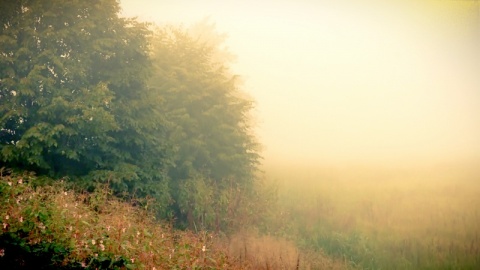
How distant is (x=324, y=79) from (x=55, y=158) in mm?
69284

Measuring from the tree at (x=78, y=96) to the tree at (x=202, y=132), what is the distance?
1696 mm

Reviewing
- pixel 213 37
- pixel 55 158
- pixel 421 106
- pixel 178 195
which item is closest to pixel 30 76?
pixel 55 158

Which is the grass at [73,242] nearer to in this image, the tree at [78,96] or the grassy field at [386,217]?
the tree at [78,96]

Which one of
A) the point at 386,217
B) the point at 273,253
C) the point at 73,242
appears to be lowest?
the point at 273,253

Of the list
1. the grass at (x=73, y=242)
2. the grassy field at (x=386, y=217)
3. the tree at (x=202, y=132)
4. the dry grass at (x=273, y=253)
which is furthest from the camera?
the tree at (x=202, y=132)

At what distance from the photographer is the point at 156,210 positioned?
9.58 m

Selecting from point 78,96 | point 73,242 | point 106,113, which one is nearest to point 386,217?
point 106,113

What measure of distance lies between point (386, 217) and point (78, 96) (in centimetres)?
1477

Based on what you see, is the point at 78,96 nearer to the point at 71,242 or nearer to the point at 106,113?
the point at 106,113

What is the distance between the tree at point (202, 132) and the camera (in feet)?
39.0

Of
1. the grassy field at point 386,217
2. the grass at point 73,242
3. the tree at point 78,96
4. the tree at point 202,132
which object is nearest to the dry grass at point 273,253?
the grassy field at point 386,217

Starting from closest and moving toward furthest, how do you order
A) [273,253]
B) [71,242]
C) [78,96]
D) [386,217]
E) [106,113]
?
[71,242], [106,113], [78,96], [273,253], [386,217]

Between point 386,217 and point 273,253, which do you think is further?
point 386,217

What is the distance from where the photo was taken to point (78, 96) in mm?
8922
